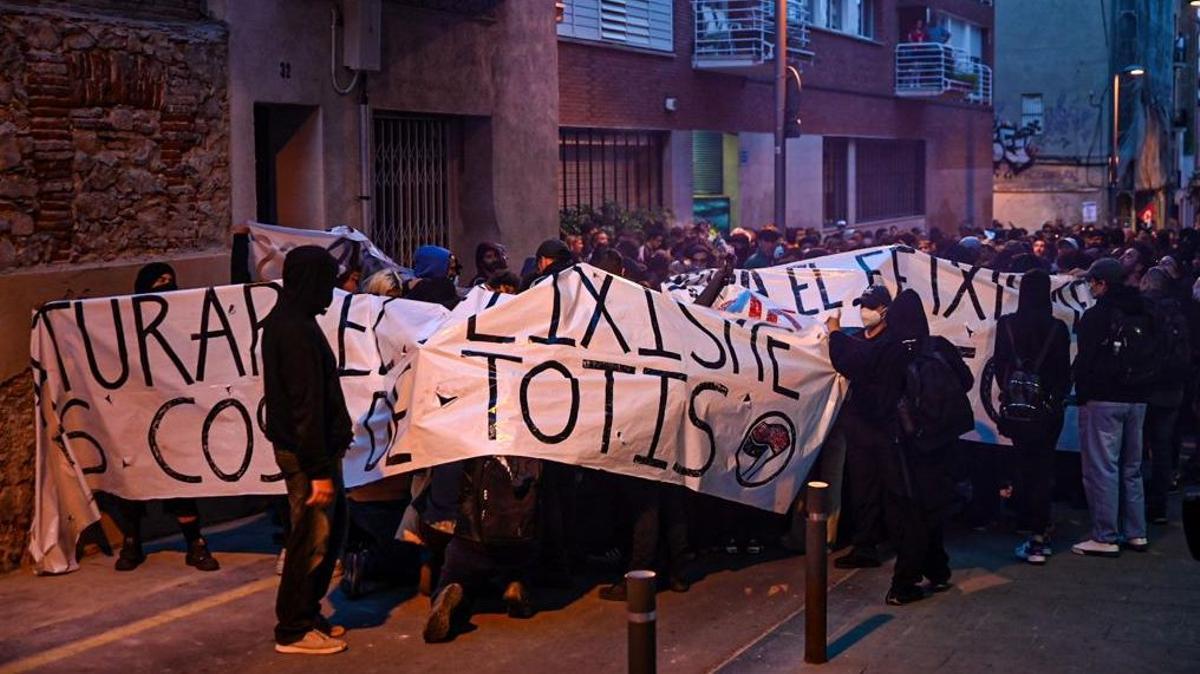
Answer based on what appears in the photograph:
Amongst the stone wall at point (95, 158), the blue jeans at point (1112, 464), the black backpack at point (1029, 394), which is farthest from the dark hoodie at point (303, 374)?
the blue jeans at point (1112, 464)

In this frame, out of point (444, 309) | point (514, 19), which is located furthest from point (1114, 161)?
point (444, 309)

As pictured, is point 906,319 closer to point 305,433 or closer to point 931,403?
point 931,403

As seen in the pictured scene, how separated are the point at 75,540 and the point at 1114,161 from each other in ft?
144

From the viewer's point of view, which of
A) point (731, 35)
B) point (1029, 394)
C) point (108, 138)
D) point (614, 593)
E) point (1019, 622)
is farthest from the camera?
point (731, 35)

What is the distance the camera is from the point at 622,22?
22375mm

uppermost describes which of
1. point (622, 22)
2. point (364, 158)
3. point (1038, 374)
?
point (622, 22)

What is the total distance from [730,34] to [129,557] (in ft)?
56.2

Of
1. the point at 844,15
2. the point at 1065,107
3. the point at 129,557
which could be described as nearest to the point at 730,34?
the point at 844,15

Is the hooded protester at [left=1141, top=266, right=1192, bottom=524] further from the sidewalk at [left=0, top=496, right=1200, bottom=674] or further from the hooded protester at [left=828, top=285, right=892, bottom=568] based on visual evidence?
the hooded protester at [left=828, top=285, right=892, bottom=568]

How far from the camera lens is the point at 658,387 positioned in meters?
8.49

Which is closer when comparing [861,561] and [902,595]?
[902,595]

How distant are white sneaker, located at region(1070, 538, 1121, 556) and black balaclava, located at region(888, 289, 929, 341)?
6.71 ft

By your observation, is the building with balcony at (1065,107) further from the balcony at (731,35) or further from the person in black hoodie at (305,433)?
the person in black hoodie at (305,433)

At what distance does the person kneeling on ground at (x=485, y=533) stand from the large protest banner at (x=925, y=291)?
10.6 feet
